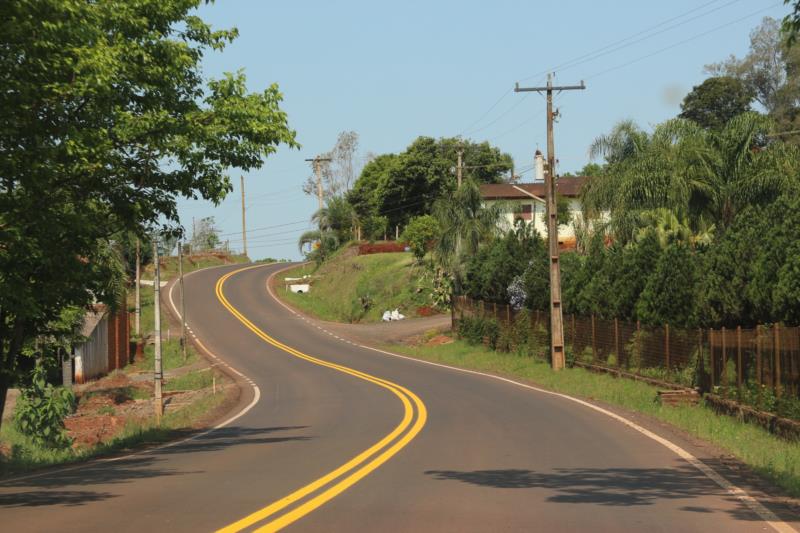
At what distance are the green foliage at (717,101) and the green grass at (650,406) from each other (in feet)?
123

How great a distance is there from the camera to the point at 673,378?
29.4 meters

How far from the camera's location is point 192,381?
5031cm

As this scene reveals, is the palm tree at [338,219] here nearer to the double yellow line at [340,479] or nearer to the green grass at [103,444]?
the green grass at [103,444]

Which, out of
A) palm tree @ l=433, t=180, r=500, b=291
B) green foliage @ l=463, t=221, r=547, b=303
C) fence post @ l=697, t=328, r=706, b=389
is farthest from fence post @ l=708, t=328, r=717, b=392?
palm tree @ l=433, t=180, r=500, b=291

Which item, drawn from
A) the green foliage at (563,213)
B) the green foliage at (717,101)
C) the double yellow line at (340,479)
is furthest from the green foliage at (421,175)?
the double yellow line at (340,479)

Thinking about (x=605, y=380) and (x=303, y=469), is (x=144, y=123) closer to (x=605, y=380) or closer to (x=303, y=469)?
(x=303, y=469)

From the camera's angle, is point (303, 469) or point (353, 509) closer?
point (353, 509)

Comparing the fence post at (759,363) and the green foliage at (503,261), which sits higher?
the green foliage at (503,261)

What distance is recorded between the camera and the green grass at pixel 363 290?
78188 millimetres

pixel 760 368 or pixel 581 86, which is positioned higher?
pixel 581 86

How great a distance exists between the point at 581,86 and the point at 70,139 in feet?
89.5

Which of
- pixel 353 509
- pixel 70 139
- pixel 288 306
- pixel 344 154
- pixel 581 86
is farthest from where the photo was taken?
pixel 344 154

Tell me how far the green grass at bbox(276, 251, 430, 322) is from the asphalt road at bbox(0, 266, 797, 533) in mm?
48554

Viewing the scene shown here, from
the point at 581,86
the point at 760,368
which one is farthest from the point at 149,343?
the point at 760,368
